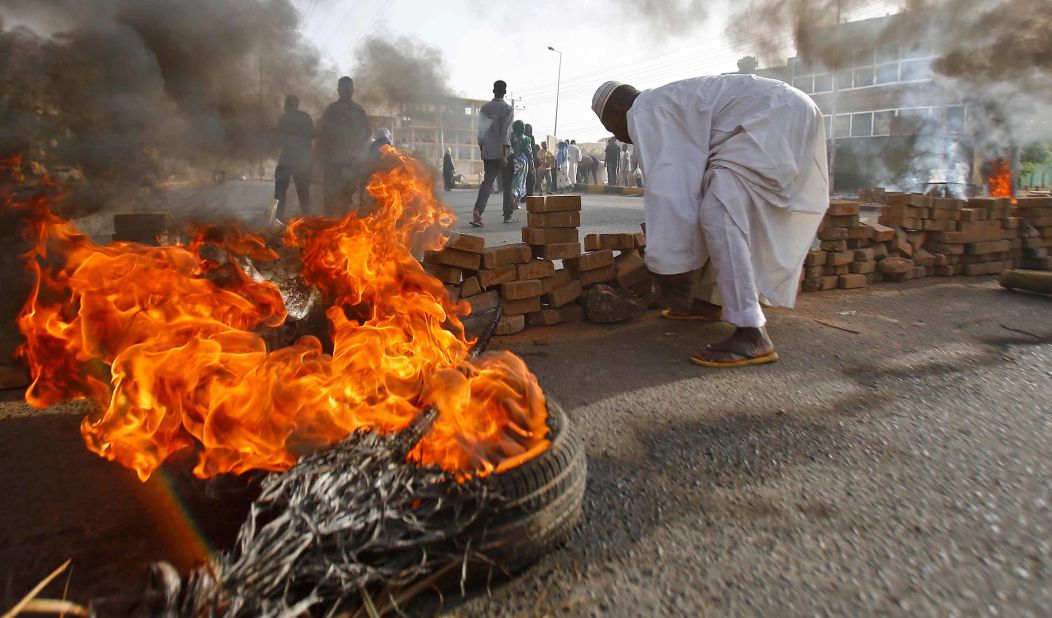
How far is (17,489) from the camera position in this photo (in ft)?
8.07

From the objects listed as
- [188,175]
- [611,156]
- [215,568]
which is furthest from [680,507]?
[611,156]

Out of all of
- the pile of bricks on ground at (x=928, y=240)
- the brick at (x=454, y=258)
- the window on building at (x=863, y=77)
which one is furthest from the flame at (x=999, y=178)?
the brick at (x=454, y=258)

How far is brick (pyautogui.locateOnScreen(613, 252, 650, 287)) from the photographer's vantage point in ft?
16.7

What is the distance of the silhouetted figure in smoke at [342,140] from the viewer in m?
5.07

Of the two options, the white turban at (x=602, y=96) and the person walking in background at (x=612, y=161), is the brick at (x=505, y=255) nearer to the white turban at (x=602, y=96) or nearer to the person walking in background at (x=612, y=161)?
the white turban at (x=602, y=96)

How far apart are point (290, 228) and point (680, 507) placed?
2.71 metres

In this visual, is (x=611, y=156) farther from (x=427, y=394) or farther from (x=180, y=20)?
(x=427, y=394)

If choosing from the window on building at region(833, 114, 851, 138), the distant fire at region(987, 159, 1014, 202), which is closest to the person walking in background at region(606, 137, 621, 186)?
the window on building at region(833, 114, 851, 138)

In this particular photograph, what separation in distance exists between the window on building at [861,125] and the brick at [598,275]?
28.4 metres

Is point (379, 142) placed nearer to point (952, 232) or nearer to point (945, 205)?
point (945, 205)

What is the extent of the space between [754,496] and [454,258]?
2.64 metres

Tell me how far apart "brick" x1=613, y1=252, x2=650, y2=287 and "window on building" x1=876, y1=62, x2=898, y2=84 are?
1115 inches

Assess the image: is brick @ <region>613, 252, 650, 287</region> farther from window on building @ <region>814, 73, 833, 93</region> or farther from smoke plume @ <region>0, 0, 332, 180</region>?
window on building @ <region>814, 73, 833, 93</region>

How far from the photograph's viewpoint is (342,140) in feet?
17.7
